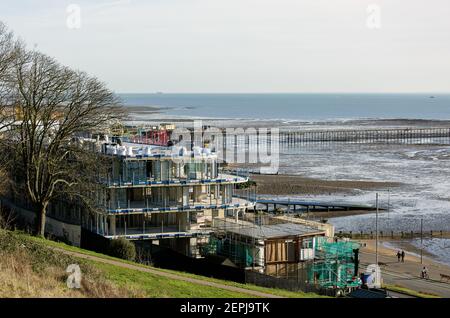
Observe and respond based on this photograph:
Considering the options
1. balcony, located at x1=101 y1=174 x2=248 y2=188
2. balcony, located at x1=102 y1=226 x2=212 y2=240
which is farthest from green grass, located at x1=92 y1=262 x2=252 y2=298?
balcony, located at x1=101 y1=174 x2=248 y2=188

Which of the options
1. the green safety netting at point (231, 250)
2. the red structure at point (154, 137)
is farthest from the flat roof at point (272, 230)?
the red structure at point (154, 137)

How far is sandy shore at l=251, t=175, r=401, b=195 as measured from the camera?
89331 mm

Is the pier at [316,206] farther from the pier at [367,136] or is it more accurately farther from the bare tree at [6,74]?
the pier at [367,136]

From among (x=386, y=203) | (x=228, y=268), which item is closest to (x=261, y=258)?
(x=228, y=268)

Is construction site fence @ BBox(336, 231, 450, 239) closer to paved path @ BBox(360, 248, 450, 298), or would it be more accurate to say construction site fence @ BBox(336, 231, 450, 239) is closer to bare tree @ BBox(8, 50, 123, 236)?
paved path @ BBox(360, 248, 450, 298)

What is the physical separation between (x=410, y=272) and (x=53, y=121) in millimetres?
25905

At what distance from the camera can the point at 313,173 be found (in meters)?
105

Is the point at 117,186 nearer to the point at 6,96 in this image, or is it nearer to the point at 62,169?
the point at 62,169

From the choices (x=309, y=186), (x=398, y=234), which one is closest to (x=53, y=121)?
(x=398, y=234)

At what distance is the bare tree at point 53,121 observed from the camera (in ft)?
147

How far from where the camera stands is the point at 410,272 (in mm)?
50062

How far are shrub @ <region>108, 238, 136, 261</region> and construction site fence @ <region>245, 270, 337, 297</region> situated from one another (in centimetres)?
722
